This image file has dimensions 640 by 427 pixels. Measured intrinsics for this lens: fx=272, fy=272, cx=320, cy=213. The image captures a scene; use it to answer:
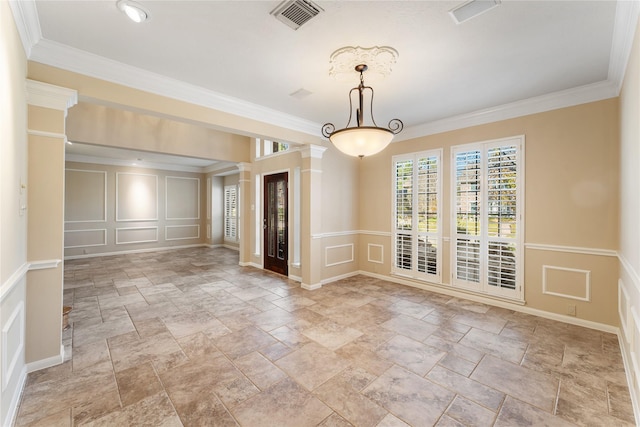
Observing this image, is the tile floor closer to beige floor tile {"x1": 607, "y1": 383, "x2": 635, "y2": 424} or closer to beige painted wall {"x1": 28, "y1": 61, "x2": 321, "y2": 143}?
beige floor tile {"x1": 607, "y1": 383, "x2": 635, "y2": 424}

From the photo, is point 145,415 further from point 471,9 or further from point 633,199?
point 633,199

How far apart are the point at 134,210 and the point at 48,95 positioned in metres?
7.00

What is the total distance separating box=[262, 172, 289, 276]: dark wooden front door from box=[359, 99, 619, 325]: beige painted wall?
3.74 m

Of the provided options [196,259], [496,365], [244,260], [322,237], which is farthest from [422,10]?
[196,259]

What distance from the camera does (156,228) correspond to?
893cm

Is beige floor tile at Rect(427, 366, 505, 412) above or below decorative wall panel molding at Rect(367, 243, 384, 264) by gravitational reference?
below

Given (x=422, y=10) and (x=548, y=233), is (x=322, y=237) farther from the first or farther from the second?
(x=422, y=10)

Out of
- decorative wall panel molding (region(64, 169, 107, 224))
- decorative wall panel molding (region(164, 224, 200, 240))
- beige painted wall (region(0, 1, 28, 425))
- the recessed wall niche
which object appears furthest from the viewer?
→ decorative wall panel molding (region(164, 224, 200, 240))

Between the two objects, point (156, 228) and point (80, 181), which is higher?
point (80, 181)

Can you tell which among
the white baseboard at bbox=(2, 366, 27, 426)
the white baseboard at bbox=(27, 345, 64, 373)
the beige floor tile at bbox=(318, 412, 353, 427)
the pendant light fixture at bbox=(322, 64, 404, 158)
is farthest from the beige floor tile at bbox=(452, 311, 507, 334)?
the white baseboard at bbox=(27, 345, 64, 373)

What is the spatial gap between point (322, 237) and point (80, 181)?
7273mm

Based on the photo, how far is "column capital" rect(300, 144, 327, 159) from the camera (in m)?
4.78

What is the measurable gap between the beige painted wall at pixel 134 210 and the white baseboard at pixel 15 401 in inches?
267

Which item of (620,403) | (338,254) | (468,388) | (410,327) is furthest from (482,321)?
(338,254)
